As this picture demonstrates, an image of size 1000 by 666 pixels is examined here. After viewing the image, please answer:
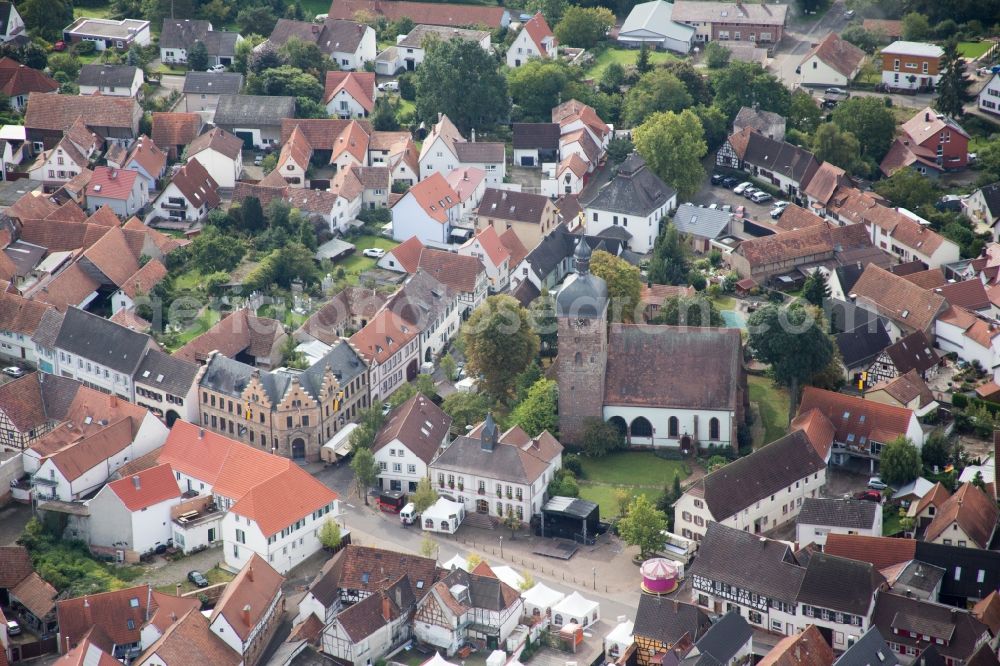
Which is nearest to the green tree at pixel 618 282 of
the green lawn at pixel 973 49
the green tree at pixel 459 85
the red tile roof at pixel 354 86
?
the green tree at pixel 459 85

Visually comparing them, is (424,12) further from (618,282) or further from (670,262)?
(618,282)

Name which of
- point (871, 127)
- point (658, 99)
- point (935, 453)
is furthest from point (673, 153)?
point (935, 453)

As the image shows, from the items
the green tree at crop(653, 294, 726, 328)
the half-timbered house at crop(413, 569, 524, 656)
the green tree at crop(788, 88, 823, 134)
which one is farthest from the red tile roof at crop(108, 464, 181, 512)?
the green tree at crop(788, 88, 823, 134)

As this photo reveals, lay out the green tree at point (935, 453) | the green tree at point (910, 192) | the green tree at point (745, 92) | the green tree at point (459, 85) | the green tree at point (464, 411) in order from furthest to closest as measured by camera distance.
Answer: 1. the green tree at point (745, 92)
2. the green tree at point (459, 85)
3. the green tree at point (910, 192)
4. the green tree at point (464, 411)
5. the green tree at point (935, 453)

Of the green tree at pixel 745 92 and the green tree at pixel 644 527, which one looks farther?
the green tree at pixel 745 92

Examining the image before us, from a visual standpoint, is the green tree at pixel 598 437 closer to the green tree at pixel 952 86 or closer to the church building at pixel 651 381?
the church building at pixel 651 381

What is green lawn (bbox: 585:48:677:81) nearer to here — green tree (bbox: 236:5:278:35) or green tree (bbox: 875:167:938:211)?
green tree (bbox: 875:167:938:211)

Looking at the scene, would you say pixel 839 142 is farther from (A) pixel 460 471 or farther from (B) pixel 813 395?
(A) pixel 460 471
